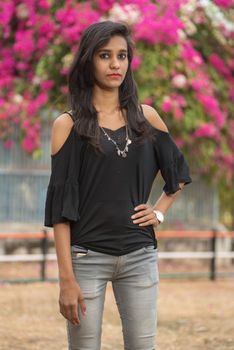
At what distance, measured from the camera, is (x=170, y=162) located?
4.23 metres

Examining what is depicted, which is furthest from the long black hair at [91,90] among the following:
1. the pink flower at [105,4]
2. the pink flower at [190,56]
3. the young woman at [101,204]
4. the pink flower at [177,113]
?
the pink flower at [190,56]

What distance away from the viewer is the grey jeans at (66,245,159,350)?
12.9 ft

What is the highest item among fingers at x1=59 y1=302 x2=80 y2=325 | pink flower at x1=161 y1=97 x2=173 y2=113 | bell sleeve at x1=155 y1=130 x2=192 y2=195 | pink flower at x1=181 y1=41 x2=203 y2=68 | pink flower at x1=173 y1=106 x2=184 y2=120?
pink flower at x1=181 y1=41 x2=203 y2=68

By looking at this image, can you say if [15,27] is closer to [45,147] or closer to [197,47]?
[45,147]

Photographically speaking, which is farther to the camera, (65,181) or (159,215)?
(159,215)

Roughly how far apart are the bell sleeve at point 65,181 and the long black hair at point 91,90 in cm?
9

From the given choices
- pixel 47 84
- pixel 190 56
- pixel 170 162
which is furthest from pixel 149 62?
pixel 170 162

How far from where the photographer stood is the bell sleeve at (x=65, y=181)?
13.0 ft

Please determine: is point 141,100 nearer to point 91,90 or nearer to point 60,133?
point 91,90

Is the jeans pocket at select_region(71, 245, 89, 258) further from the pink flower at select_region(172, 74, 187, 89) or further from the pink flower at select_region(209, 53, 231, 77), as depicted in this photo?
the pink flower at select_region(209, 53, 231, 77)

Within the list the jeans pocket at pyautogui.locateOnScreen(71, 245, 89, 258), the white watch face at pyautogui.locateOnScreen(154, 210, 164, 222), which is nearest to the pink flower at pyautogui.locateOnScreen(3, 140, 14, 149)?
the white watch face at pyautogui.locateOnScreen(154, 210, 164, 222)

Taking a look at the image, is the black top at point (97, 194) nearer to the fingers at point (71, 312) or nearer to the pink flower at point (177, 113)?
the fingers at point (71, 312)

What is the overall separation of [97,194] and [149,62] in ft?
34.9

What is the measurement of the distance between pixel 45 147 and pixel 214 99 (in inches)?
120
